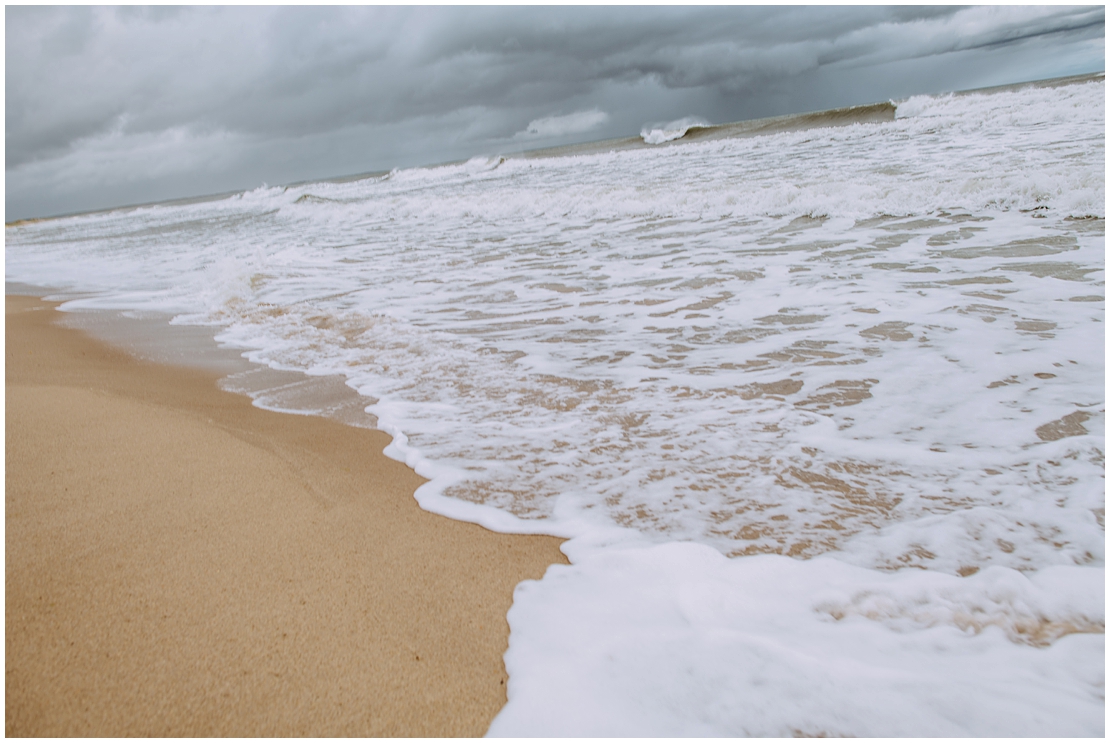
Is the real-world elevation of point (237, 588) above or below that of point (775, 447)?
above

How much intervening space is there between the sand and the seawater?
0.18 metres

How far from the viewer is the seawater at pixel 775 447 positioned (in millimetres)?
1455

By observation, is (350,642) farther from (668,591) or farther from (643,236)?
(643,236)

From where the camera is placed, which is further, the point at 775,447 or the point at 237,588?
the point at 775,447

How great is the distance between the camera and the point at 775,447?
8.30 feet

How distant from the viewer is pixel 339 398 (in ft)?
11.4

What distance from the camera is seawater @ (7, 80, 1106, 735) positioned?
1455 millimetres

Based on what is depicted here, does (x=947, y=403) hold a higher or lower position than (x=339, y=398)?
lower

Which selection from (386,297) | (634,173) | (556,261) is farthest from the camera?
(634,173)

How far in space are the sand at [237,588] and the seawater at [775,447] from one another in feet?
0.58

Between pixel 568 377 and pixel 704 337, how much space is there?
107cm

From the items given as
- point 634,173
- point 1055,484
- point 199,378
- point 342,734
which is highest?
point 634,173

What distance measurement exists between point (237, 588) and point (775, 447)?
1.96 metres

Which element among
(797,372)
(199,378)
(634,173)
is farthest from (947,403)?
(634,173)
